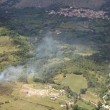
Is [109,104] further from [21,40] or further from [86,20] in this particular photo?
[86,20]

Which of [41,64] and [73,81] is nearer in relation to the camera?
[73,81]

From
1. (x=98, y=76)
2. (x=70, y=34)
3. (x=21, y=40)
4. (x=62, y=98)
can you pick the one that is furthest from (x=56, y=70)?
(x=70, y=34)

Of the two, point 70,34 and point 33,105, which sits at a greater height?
point 33,105

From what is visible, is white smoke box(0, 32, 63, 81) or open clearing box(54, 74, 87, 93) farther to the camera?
white smoke box(0, 32, 63, 81)

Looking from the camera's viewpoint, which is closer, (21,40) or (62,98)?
(62,98)

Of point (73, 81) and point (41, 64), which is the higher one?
point (73, 81)

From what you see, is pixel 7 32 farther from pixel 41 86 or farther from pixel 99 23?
pixel 41 86

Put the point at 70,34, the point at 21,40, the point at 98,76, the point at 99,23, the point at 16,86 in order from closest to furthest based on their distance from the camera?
1. the point at 16,86
2. the point at 98,76
3. the point at 21,40
4. the point at 70,34
5. the point at 99,23

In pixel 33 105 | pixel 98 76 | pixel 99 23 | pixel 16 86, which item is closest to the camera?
pixel 33 105

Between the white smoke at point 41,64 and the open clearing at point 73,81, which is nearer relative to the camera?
the open clearing at point 73,81
